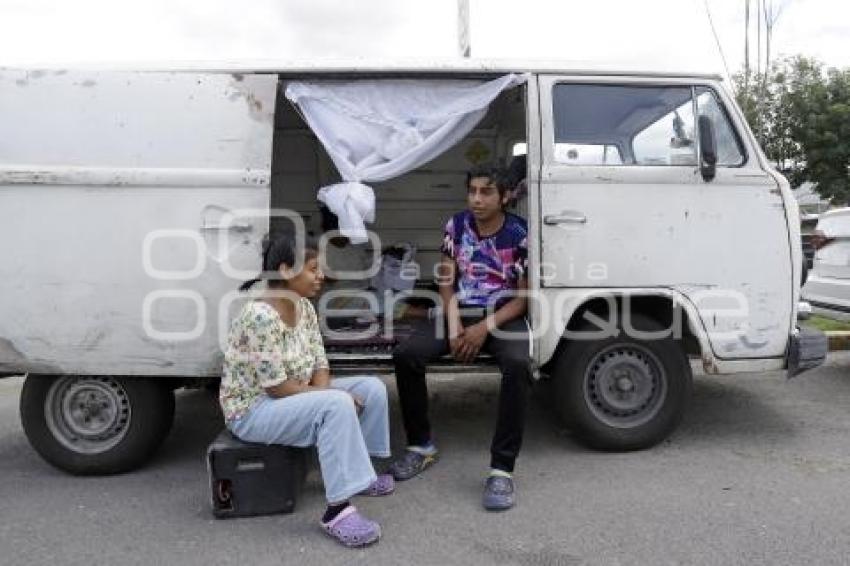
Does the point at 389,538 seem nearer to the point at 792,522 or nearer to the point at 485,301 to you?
the point at 485,301

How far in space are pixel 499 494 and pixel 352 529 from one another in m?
0.77

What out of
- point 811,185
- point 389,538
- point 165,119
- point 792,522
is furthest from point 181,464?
point 811,185

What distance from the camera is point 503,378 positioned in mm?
4020

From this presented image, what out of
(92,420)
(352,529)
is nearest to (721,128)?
(352,529)

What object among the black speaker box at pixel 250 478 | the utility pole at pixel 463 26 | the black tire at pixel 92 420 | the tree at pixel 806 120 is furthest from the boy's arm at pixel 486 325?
the tree at pixel 806 120

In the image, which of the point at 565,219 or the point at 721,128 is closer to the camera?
the point at 565,219

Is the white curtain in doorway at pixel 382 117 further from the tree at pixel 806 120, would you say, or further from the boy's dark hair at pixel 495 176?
the tree at pixel 806 120

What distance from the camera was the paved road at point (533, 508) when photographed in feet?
11.1

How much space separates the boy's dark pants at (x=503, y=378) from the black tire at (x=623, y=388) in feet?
1.52

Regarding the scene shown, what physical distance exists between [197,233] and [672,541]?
9.06 feet

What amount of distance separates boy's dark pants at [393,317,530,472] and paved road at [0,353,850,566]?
0.25 m

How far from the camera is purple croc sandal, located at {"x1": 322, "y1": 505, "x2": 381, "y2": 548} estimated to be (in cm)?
343

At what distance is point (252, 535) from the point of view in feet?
11.8

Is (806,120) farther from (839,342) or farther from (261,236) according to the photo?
(261,236)
